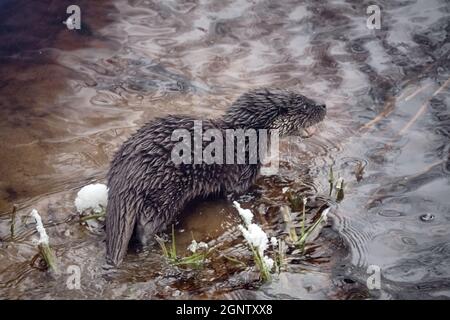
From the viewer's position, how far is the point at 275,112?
14.5 feet

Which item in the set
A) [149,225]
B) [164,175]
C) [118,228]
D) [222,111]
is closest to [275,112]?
[222,111]

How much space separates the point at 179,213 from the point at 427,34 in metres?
3.42

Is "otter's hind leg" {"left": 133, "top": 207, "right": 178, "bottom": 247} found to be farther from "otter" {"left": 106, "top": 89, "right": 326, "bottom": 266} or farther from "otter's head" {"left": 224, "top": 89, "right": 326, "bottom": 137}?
"otter's head" {"left": 224, "top": 89, "right": 326, "bottom": 137}

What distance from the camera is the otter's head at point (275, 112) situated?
4344mm

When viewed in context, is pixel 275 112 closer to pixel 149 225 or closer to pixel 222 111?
pixel 222 111

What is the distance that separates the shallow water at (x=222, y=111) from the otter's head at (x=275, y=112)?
7.7 inches

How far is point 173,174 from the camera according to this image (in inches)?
146

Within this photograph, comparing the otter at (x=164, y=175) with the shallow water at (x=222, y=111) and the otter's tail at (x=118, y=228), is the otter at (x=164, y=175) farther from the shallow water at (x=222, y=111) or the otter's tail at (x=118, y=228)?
the shallow water at (x=222, y=111)

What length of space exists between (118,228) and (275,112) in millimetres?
1640

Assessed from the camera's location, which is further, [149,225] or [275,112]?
[275,112]

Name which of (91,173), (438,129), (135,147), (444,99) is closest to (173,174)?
(135,147)

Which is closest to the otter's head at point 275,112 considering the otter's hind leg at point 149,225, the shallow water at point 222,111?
the shallow water at point 222,111
